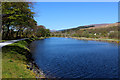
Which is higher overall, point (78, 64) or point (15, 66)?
point (15, 66)

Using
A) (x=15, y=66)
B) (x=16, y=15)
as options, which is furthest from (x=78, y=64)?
(x=16, y=15)

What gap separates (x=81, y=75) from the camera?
11.3 metres

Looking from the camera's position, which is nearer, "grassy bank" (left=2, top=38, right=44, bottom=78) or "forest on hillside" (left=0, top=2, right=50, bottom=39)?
"grassy bank" (left=2, top=38, right=44, bottom=78)

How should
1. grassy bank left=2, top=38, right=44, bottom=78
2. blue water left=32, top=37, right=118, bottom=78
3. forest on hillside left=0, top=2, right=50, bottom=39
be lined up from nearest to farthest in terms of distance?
grassy bank left=2, top=38, right=44, bottom=78, blue water left=32, top=37, right=118, bottom=78, forest on hillside left=0, top=2, right=50, bottom=39

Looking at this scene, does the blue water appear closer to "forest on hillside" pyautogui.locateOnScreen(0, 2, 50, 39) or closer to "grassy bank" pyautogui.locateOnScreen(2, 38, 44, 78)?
"grassy bank" pyautogui.locateOnScreen(2, 38, 44, 78)

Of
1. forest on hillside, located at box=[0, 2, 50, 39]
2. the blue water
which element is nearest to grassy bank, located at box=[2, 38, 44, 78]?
the blue water

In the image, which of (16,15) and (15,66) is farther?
(16,15)

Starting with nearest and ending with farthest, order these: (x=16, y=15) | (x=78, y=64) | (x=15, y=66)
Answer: (x=15, y=66)
(x=78, y=64)
(x=16, y=15)

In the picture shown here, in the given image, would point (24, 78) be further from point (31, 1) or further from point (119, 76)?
point (31, 1)

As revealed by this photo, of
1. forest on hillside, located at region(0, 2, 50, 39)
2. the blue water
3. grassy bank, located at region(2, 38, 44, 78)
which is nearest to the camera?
grassy bank, located at region(2, 38, 44, 78)

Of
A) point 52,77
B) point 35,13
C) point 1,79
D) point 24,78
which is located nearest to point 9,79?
point 1,79

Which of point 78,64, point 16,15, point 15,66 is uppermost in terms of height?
point 16,15

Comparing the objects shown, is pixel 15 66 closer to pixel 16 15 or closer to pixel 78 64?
pixel 78 64

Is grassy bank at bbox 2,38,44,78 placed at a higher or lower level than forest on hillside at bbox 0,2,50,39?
lower
